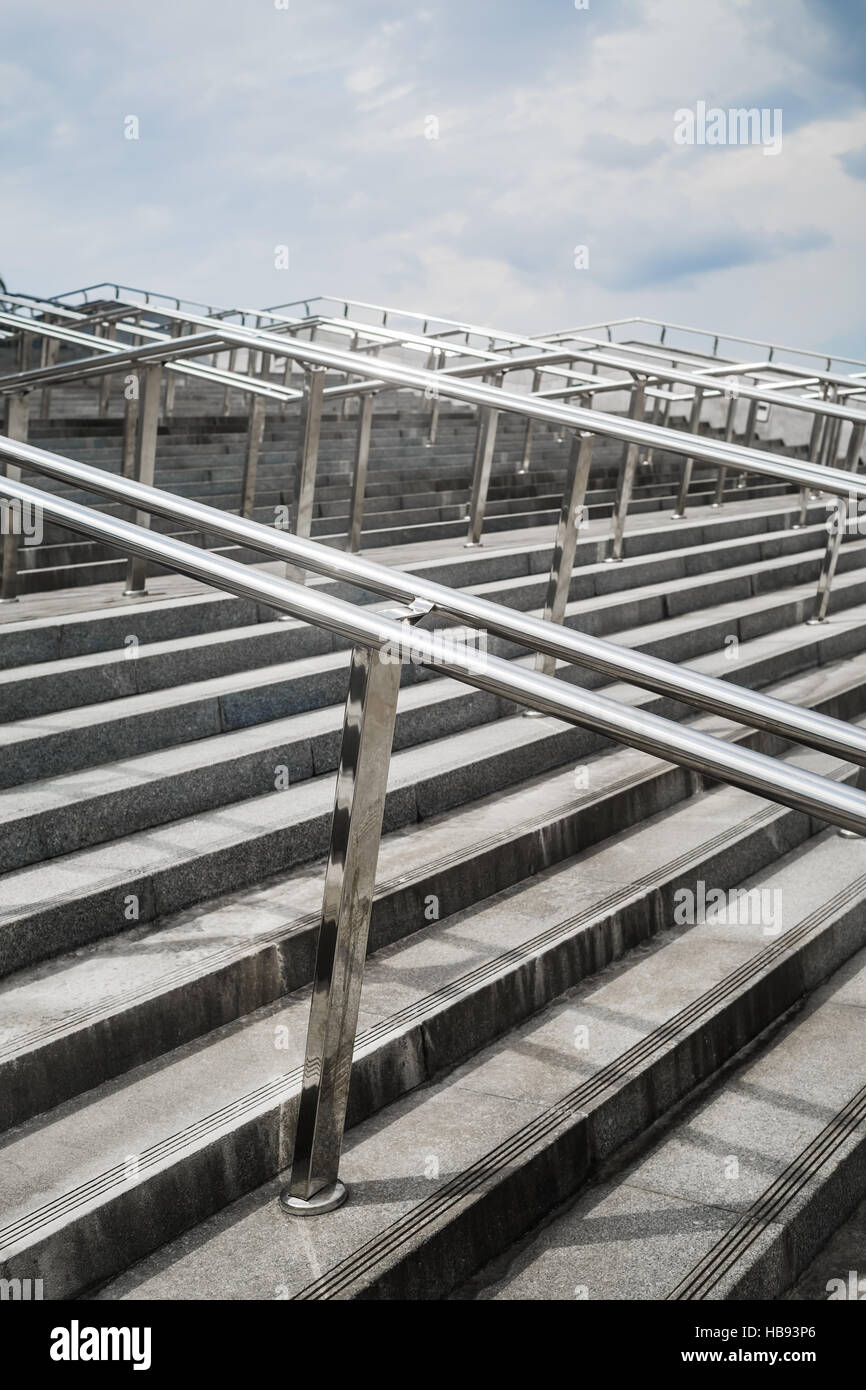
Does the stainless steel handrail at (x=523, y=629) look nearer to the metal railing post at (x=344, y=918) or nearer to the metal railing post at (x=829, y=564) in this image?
the metal railing post at (x=344, y=918)

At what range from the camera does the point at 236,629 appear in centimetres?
445

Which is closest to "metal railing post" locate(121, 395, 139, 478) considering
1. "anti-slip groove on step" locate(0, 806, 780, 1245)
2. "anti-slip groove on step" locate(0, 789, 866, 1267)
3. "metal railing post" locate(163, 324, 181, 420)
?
"anti-slip groove on step" locate(0, 806, 780, 1245)

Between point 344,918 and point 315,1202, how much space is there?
517mm

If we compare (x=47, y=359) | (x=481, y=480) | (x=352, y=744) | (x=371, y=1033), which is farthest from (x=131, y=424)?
(x=47, y=359)

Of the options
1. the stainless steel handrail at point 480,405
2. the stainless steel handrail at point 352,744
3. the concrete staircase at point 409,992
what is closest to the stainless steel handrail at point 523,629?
the stainless steel handrail at point 352,744

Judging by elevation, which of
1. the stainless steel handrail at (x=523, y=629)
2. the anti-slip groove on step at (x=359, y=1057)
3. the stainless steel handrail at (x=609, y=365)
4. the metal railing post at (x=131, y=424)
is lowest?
the anti-slip groove on step at (x=359, y=1057)

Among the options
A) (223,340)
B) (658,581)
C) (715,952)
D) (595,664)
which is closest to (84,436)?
(223,340)

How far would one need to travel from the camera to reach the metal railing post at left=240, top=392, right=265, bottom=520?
19.6 ft

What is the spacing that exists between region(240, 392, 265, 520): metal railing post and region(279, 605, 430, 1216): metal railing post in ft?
14.1

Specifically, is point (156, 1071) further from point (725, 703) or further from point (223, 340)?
point (223, 340)

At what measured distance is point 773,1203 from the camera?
223cm

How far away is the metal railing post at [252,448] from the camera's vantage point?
5984 millimetres

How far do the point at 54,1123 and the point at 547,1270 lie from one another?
0.91 meters

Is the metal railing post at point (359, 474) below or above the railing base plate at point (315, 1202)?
above
